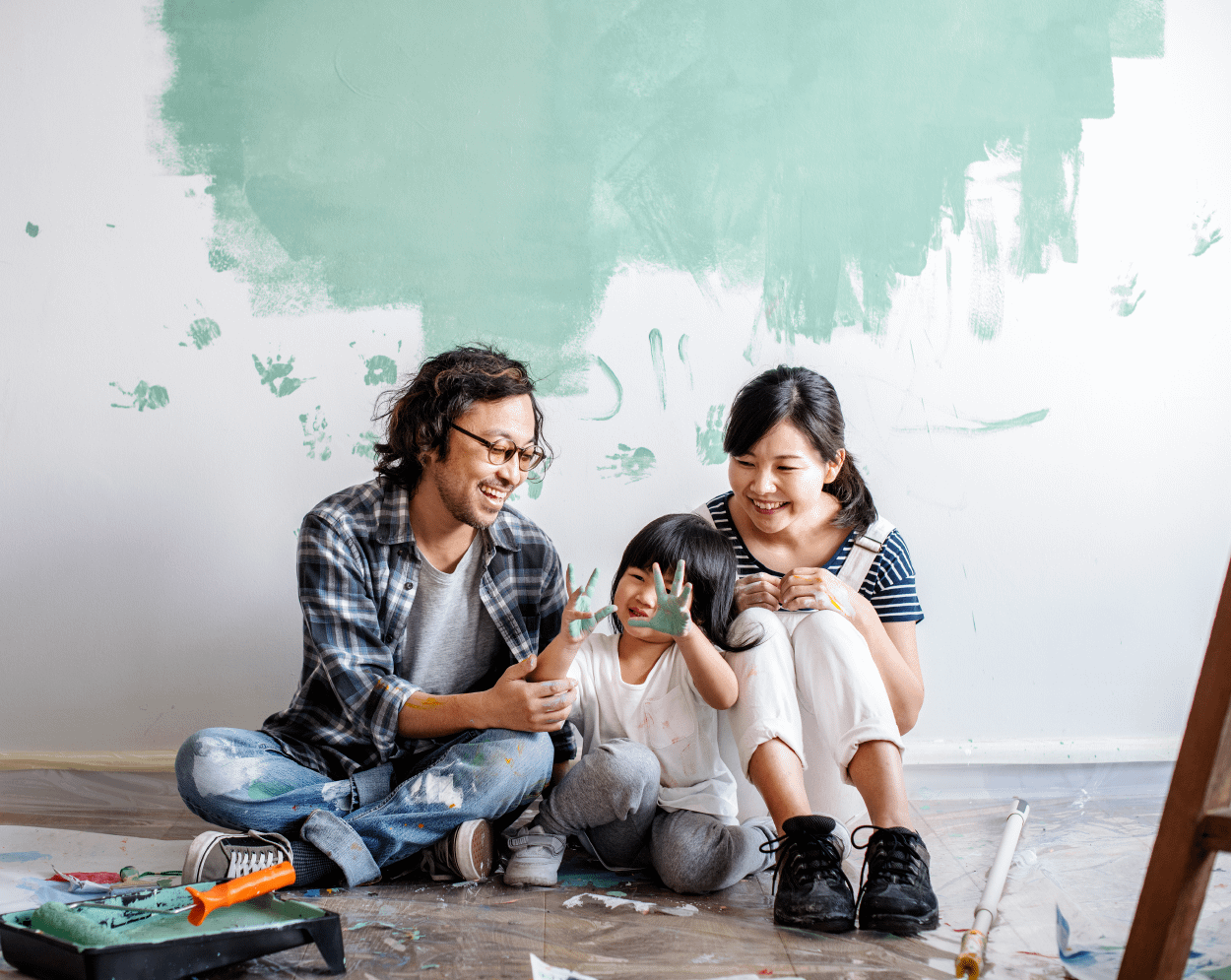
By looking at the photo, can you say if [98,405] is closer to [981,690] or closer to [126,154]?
[126,154]

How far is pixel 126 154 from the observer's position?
1.62 meters

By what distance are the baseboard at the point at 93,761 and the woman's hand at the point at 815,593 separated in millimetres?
1068

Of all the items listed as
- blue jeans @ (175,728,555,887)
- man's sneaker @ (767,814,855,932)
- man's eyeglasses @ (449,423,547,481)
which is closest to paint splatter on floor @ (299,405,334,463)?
man's eyeglasses @ (449,423,547,481)

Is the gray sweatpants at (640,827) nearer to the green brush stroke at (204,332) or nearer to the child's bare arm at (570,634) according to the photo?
the child's bare arm at (570,634)

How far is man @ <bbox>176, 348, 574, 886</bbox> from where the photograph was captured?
124 cm

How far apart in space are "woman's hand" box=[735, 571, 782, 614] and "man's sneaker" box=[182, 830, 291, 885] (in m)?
0.69

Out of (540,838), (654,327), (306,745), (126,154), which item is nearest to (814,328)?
(654,327)

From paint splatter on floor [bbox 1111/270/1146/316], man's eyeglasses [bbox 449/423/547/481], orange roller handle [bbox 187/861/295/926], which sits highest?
paint splatter on floor [bbox 1111/270/1146/316]

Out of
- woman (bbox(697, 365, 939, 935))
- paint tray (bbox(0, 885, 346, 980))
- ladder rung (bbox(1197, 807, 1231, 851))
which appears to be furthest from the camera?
woman (bbox(697, 365, 939, 935))

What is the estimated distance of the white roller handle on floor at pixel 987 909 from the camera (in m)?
1.00

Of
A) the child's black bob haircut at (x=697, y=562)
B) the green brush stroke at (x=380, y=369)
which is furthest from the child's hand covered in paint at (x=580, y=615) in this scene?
the green brush stroke at (x=380, y=369)

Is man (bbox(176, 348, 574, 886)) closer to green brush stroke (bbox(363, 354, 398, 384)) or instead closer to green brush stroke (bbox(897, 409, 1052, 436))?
green brush stroke (bbox(363, 354, 398, 384))

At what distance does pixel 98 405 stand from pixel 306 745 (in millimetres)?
720

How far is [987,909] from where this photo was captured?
1113 millimetres
